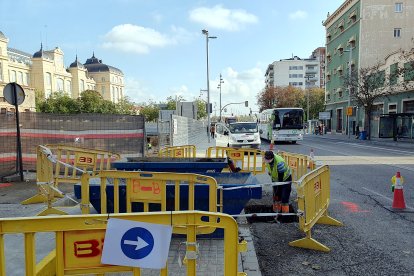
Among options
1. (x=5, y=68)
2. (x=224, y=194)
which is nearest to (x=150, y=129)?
(x=224, y=194)

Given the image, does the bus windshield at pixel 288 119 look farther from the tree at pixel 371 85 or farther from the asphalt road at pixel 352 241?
the asphalt road at pixel 352 241

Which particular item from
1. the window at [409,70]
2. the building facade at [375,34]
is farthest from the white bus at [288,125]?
the building facade at [375,34]

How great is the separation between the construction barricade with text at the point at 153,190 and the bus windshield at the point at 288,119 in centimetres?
2271

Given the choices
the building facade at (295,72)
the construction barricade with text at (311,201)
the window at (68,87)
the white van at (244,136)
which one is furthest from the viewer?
the building facade at (295,72)

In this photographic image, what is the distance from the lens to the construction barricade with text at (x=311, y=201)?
4480mm

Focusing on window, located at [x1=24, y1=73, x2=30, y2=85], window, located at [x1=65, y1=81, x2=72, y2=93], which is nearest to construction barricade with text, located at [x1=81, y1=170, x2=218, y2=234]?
window, located at [x1=24, y1=73, x2=30, y2=85]

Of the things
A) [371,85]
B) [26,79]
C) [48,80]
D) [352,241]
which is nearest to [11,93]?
[352,241]

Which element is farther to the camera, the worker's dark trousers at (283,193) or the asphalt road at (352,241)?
the worker's dark trousers at (283,193)

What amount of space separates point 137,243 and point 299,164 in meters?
6.09

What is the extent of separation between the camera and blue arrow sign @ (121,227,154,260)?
2387mm

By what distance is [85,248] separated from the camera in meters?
2.43

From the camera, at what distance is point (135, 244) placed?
7.89 ft

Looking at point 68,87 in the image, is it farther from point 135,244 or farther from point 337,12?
point 135,244

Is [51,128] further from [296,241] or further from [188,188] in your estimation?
[296,241]
